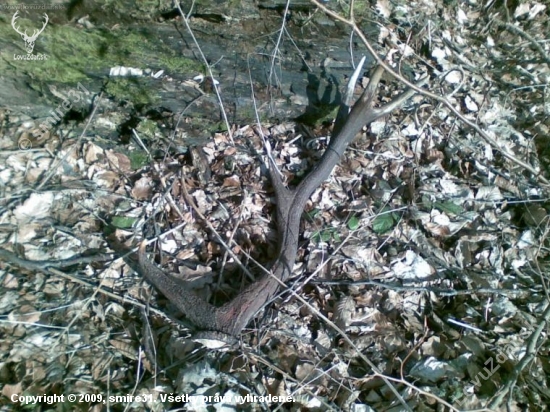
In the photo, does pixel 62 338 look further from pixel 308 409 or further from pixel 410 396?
pixel 410 396

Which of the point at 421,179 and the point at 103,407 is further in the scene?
the point at 421,179

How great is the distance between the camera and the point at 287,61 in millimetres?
2709

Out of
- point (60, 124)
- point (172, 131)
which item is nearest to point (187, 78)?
point (172, 131)

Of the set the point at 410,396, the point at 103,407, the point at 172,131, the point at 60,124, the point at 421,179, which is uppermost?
the point at 421,179

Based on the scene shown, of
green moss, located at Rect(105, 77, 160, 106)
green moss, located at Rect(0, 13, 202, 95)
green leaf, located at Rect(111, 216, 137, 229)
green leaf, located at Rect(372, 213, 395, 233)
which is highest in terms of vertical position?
green moss, located at Rect(0, 13, 202, 95)

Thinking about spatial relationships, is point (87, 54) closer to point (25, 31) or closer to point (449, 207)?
point (25, 31)

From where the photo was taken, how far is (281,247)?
7.92 feet

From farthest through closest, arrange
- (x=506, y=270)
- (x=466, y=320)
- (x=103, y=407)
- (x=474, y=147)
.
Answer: (x=474, y=147) < (x=506, y=270) < (x=466, y=320) < (x=103, y=407)

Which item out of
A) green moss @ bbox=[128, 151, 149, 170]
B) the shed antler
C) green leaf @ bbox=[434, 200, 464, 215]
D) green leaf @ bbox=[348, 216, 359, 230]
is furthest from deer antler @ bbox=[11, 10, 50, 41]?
green leaf @ bbox=[434, 200, 464, 215]

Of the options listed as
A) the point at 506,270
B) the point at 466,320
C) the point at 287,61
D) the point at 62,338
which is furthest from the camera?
the point at 287,61

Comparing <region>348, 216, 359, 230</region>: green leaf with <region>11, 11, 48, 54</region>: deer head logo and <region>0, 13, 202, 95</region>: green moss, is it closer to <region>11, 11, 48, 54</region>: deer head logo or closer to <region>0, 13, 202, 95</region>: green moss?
<region>0, 13, 202, 95</region>: green moss

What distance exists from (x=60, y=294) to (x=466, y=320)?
84.4 inches

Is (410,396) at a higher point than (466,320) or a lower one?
lower

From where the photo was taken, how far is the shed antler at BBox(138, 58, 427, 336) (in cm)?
220
